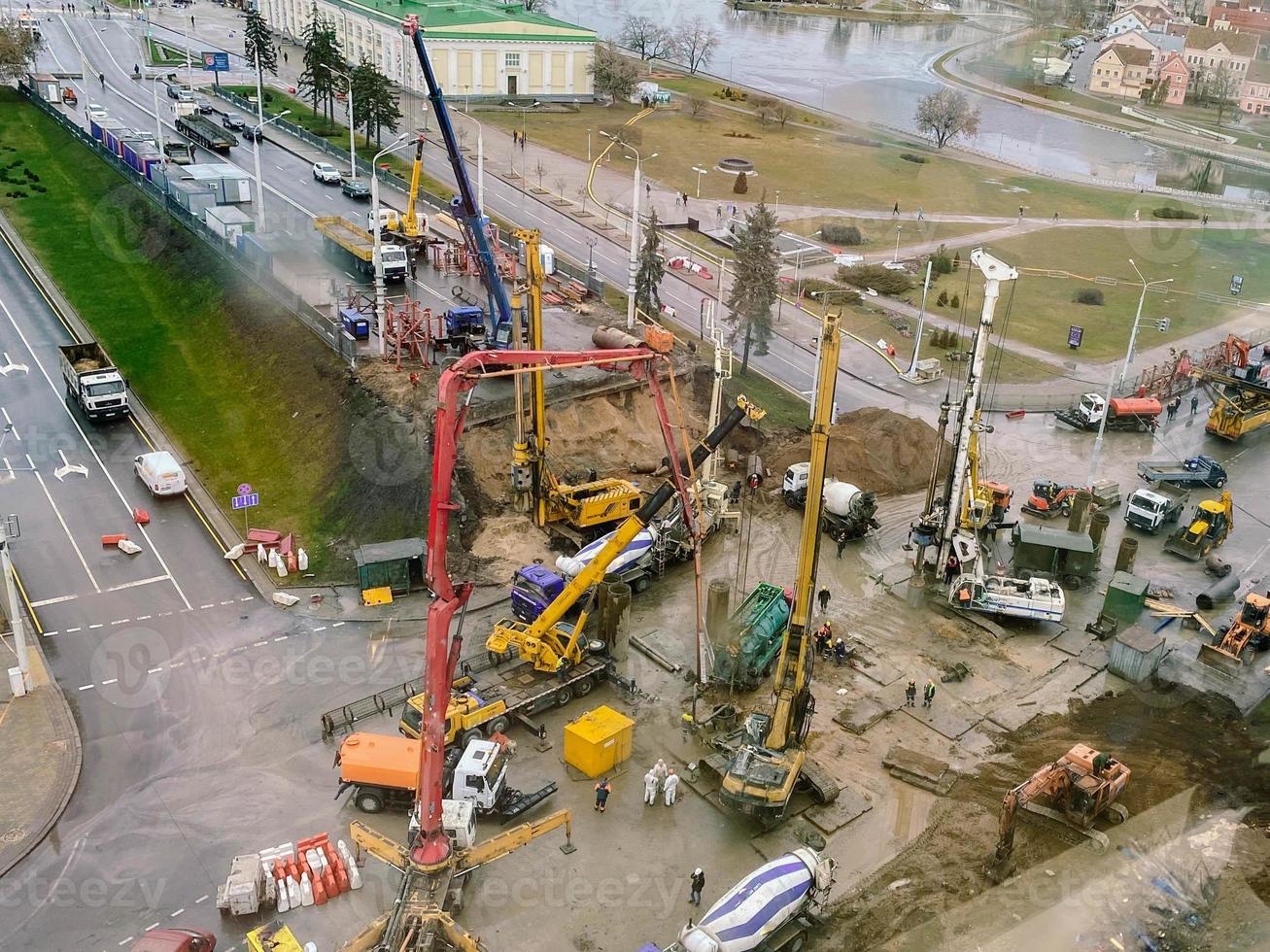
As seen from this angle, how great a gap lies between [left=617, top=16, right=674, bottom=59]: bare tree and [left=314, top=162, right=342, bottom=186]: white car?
270 ft

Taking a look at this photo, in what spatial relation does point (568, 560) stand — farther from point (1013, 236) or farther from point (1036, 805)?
point (1013, 236)

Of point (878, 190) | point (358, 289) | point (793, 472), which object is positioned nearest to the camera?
point (793, 472)

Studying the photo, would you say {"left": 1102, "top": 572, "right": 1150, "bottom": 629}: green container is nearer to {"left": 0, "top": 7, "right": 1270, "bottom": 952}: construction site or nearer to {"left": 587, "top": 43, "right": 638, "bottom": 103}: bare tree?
{"left": 0, "top": 7, "right": 1270, "bottom": 952}: construction site

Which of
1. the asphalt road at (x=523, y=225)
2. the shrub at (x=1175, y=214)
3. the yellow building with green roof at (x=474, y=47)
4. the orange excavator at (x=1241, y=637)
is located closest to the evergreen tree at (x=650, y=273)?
the asphalt road at (x=523, y=225)

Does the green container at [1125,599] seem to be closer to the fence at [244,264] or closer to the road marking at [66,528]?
the fence at [244,264]

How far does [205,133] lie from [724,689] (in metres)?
71.4

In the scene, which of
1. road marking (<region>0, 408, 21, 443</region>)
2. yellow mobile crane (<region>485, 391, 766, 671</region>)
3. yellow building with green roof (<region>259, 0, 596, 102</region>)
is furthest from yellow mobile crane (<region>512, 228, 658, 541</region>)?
yellow building with green roof (<region>259, 0, 596, 102</region>)

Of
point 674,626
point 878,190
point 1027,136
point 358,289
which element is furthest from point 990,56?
point 674,626

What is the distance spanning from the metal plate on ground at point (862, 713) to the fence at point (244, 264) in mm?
27690

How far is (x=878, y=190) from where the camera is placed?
101 meters

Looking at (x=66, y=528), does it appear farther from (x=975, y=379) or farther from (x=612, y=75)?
(x=612, y=75)

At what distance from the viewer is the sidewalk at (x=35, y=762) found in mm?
27250

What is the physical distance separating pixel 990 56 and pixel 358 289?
97.9 m

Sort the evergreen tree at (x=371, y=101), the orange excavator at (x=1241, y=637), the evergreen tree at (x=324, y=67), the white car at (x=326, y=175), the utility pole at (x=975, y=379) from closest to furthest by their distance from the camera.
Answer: the orange excavator at (x=1241, y=637) → the utility pole at (x=975, y=379) → the white car at (x=326, y=175) → the evergreen tree at (x=371, y=101) → the evergreen tree at (x=324, y=67)
